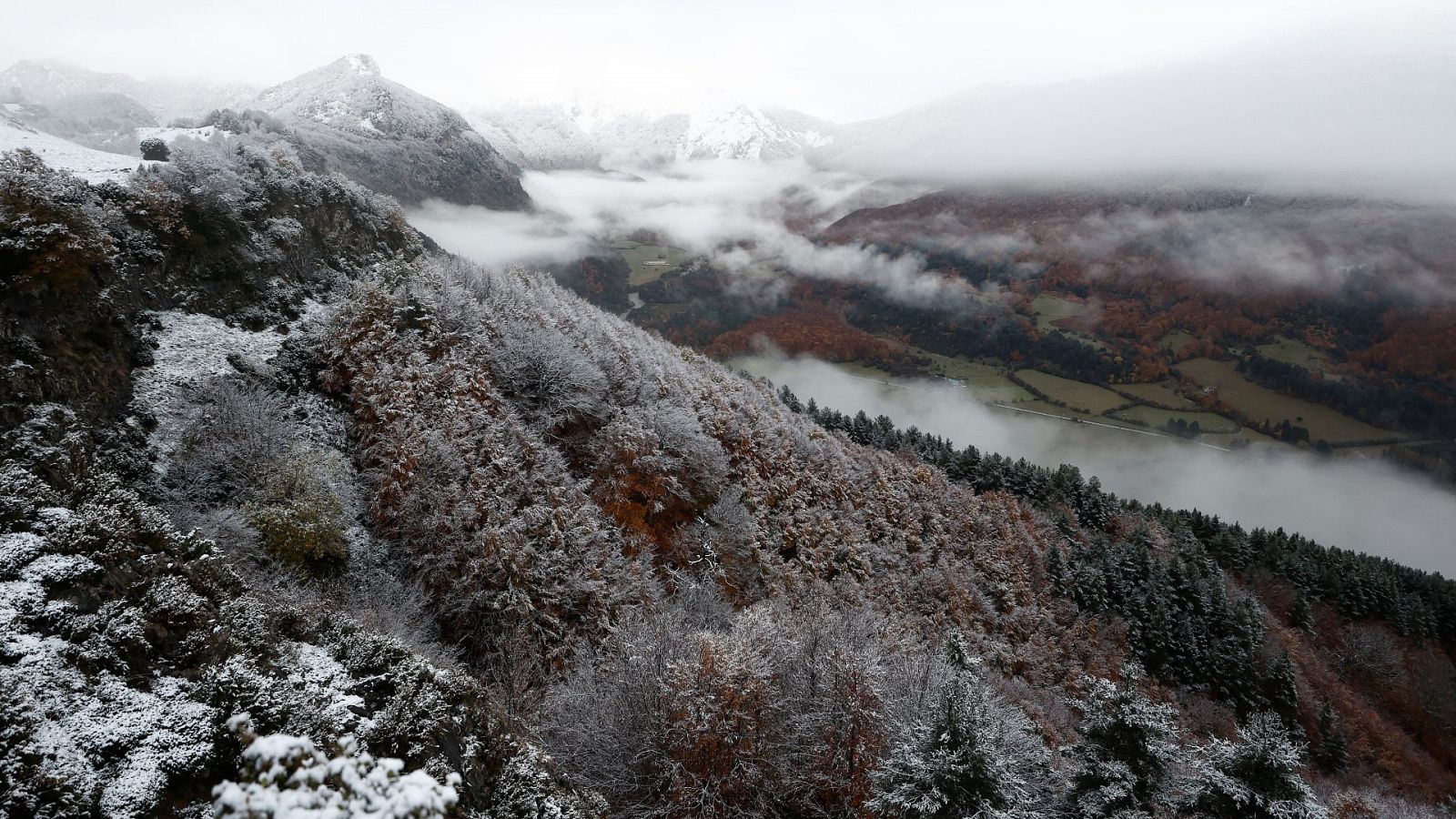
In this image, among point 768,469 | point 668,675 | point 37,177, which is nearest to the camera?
point 668,675

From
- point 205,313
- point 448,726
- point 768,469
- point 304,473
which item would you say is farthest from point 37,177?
point 768,469

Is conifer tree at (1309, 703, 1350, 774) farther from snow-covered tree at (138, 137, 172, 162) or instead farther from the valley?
snow-covered tree at (138, 137, 172, 162)

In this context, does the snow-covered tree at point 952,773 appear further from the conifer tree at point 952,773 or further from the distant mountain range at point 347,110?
the distant mountain range at point 347,110

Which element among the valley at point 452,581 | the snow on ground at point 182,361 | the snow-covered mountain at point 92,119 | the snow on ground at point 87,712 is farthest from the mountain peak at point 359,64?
the snow on ground at point 87,712

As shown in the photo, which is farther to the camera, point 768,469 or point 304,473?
point 768,469

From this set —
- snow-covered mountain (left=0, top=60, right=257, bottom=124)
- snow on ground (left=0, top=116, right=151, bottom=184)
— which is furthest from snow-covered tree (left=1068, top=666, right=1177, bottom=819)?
snow-covered mountain (left=0, top=60, right=257, bottom=124)

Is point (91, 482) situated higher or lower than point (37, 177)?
lower

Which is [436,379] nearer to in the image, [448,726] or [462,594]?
[462,594]

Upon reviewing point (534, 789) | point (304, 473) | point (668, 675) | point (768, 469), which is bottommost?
point (768, 469)

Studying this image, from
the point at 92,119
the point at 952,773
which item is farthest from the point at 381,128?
the point at 952,773
